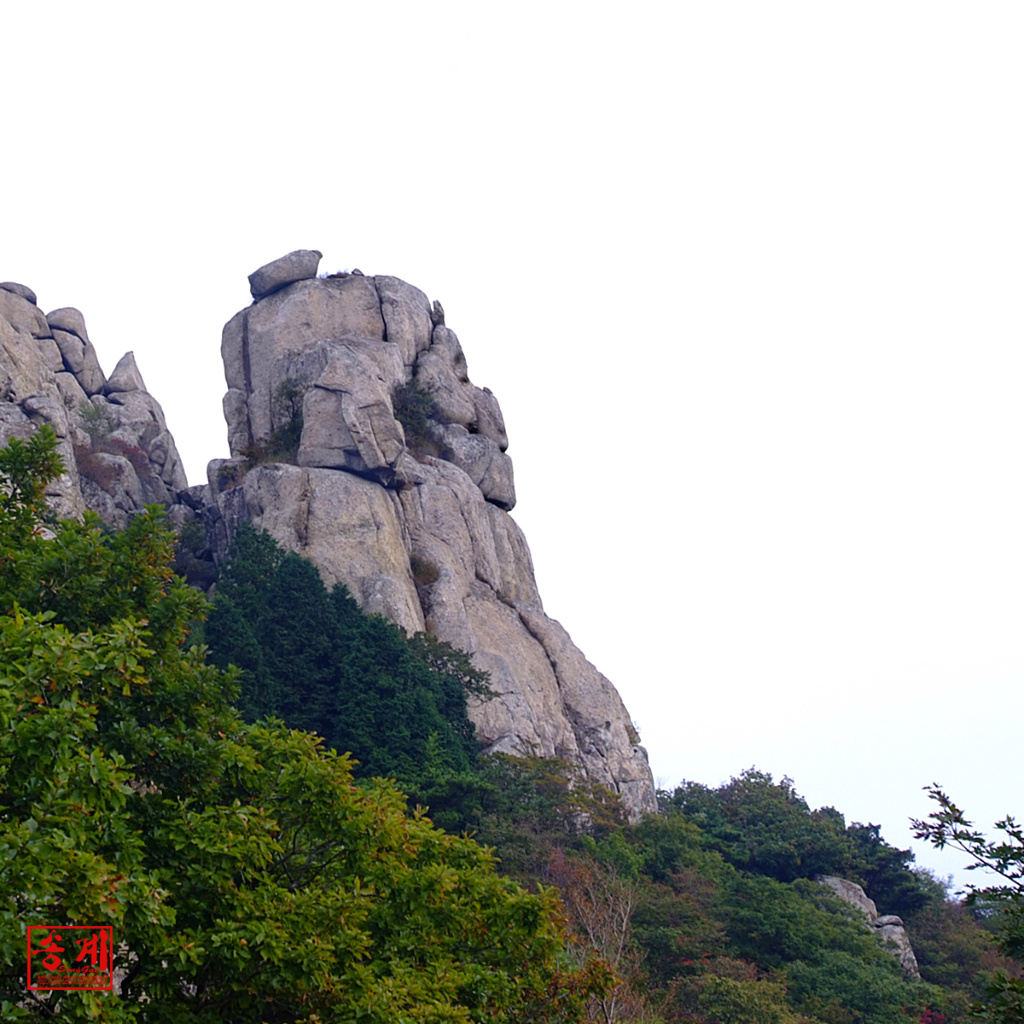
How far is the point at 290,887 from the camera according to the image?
1189cm

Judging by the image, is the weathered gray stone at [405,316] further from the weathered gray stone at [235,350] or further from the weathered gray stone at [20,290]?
the weathered gray stone at [20,290]

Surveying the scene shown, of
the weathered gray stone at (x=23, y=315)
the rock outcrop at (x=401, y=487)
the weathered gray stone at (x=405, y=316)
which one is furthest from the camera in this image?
the weathered gray stone at (x=23, y=315)

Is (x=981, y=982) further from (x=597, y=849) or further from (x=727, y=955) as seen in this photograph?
(x=597, y=849)

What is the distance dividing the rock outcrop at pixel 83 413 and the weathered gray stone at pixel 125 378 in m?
0.05

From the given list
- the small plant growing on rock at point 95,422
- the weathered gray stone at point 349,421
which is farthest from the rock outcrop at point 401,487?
the small plant growing on rock at point 95,422

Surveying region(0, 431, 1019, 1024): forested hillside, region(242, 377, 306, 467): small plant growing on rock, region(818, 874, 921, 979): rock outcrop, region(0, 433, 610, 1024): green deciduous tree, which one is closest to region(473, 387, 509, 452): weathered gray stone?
region(242, 377, 306, 467): small plant growing on rock

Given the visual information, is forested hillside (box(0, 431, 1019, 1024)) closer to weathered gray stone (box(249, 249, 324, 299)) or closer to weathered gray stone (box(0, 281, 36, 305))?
weathered gray stone (box(249, 249, 324, 299))

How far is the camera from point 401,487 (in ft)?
135

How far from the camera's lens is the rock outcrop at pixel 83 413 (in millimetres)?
41094

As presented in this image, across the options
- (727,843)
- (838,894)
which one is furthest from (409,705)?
(838,894)

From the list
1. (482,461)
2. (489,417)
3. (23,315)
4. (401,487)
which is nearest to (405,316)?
(489,417)

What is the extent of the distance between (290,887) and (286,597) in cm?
2309

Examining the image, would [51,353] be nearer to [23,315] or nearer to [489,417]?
[23,315]

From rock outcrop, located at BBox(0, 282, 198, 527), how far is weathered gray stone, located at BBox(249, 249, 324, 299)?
34.3 ft
